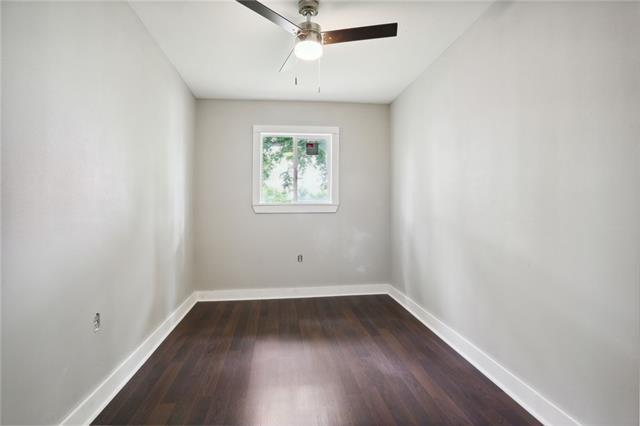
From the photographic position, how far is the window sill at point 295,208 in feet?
13.3

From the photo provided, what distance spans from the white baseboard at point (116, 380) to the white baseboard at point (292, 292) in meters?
0.91

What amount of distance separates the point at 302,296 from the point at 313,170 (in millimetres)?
1710

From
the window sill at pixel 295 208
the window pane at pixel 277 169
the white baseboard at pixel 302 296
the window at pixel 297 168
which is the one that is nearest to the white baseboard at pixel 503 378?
the white baseboard at pixel 302 296

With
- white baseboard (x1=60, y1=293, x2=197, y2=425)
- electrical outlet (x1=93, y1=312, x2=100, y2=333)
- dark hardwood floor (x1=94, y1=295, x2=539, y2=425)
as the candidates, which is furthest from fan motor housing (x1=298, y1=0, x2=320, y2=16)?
white baseboard (x1=60, y1=293, x2=197, y2=425)

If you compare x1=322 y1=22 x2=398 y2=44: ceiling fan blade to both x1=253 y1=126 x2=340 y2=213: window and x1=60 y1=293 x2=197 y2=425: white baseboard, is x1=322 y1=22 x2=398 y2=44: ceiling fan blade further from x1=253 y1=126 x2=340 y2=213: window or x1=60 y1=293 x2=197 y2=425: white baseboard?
x1=60 y1=293 x2=197 y2=425: white baseboard

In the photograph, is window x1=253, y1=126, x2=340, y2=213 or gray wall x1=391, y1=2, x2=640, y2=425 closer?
gray wall x1=391, y1=2, x2=640, y2=425

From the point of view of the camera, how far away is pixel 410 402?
1879 millimetres

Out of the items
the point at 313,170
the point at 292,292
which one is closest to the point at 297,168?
the point at 313,170

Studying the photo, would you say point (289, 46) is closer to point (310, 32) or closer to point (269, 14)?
point (310, 32)

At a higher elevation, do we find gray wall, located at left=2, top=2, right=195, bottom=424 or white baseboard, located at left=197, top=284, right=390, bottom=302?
gray wall, located at left=2, top=2, right=195, bottom=424

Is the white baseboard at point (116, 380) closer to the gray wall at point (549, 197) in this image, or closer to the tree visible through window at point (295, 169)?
the tree visible through window at point (295, 169)

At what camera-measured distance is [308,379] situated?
2.13m

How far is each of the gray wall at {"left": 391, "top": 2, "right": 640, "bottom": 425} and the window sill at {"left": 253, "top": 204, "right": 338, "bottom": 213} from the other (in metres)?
1.67

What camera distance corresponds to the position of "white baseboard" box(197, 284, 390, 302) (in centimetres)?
396
